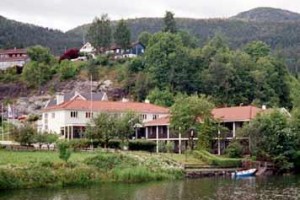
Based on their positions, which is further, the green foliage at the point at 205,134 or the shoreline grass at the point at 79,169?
the green foliage at the point at 205,134

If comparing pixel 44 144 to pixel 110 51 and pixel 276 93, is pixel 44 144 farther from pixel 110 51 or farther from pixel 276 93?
pixel 110 51

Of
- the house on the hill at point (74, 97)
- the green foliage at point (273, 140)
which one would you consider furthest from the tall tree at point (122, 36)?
the green foliage at point (273, 140)

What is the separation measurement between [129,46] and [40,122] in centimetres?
4828

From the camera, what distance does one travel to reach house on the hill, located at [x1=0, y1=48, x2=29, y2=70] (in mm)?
154875

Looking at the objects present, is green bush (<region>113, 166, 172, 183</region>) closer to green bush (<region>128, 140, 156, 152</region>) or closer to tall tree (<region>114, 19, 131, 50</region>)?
green bush (<region>128, 140, 156, 152</region>)

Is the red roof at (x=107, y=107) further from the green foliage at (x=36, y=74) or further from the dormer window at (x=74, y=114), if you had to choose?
the green foliage at (x=36, y=74)

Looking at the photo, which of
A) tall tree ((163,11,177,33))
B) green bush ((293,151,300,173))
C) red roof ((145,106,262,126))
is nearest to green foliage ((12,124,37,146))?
red roof ((145,106,262,126))

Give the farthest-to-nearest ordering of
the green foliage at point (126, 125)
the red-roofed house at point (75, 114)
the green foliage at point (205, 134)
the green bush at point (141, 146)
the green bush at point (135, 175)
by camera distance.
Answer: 1. the red-roofed house at point (75, 114)
2. the green foliage at point (205, 134)
3. the green bush at point (141, 146)
4. the green foliage at point (126, 125)
5. the green bush at point (135, 175)

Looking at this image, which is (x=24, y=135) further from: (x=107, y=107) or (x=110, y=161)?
(x=107, y=107)

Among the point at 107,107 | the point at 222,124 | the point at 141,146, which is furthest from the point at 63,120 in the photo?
the point at 222,124

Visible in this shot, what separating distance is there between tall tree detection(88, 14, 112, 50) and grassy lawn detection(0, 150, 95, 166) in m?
78.6

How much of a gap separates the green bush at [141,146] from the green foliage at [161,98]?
28598mm

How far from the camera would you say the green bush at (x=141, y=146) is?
74.5 m

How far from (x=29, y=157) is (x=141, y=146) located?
22.9 m
